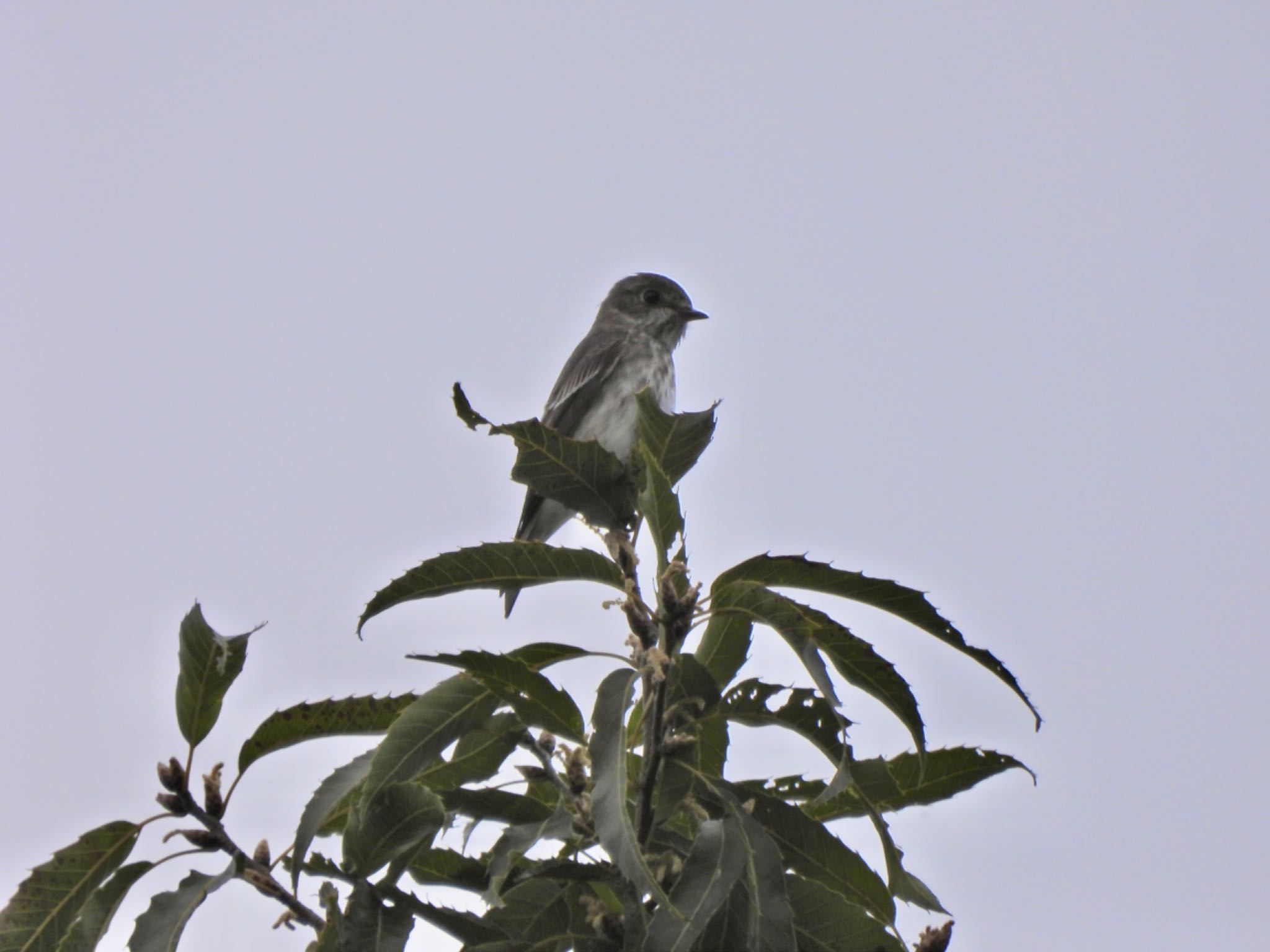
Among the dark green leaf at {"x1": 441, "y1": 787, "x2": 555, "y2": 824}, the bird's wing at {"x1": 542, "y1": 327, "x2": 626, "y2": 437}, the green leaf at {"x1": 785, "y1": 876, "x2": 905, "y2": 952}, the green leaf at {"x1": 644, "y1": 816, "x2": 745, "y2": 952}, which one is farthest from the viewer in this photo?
the bird's wing at {"x1": 542, "y1": 327, "x2": 626, "y2": 437}

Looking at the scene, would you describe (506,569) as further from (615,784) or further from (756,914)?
(756,914)

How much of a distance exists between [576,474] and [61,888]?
1.50m

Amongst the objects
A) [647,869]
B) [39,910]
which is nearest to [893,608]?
[647,869]

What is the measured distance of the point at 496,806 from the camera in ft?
10.7

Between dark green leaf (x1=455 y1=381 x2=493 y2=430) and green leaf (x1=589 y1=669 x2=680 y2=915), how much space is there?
25.3 inches

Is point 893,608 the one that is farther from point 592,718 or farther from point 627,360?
point 627,360

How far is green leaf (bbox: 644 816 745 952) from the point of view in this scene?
251cm

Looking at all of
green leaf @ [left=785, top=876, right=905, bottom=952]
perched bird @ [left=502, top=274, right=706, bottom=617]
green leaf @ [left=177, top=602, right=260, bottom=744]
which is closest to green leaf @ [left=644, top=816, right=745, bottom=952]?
green leaf @ [left=785, top=876, right=905, bottom=952]

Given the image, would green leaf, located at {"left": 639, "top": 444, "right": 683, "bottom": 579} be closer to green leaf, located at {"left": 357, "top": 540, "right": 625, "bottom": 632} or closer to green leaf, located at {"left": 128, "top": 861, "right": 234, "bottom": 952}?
green leaf, located at {"left": 357, "top": 540, "right": 625, "bottom": 632}

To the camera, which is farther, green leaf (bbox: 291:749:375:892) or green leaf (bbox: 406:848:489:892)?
green leaf (bbox: 406:848:489:892)

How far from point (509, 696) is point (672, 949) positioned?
0.80 m

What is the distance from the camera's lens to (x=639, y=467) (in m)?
3.45

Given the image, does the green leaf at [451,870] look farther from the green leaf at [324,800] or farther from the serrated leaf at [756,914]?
the serrated leaf at [756,914]

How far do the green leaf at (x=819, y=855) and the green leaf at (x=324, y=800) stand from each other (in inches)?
33.3
